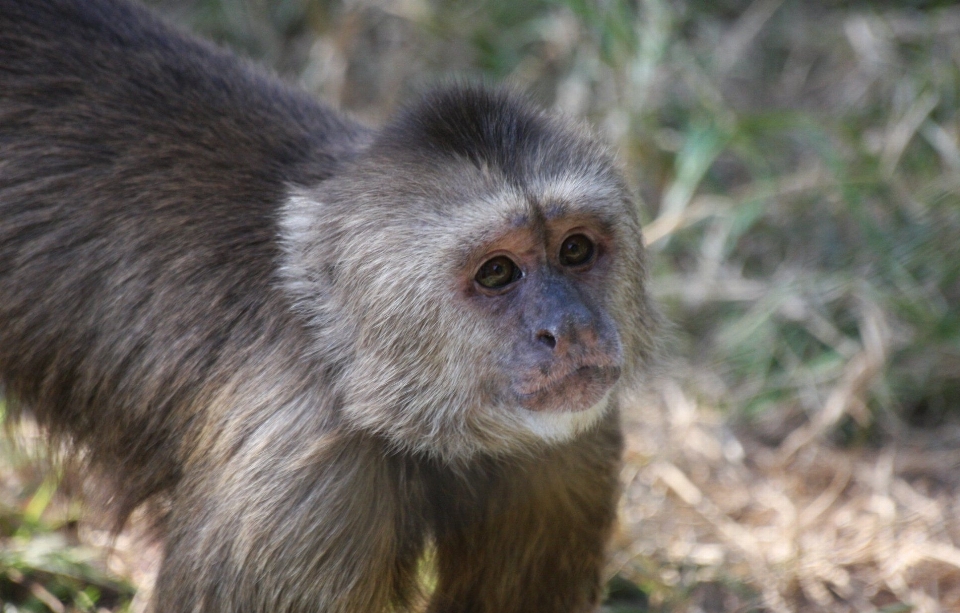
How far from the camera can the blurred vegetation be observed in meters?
6.11

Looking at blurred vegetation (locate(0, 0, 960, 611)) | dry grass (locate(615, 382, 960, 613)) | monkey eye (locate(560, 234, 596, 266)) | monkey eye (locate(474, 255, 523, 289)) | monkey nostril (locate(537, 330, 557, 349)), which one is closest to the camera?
monkey nostril (locate(537, 330, 557, 349))

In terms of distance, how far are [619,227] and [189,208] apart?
155 cm

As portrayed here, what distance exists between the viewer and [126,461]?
4.30 metres

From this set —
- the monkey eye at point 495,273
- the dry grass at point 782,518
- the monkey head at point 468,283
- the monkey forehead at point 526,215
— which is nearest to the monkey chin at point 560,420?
the monkey head at point 468,283

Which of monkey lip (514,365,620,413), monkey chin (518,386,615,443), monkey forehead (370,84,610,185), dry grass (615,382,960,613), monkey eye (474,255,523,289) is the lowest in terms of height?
dry grass (615,382,960,613)

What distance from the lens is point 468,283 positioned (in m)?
3.82

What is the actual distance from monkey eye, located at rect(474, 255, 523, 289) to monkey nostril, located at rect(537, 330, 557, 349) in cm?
23

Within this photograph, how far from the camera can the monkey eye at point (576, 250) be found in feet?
13.0

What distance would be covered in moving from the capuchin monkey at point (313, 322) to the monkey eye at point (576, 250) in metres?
0.02

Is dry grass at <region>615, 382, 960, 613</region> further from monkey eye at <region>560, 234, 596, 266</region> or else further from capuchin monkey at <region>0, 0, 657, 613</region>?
monkey eye at <region>560, 234, 596, 266</region>

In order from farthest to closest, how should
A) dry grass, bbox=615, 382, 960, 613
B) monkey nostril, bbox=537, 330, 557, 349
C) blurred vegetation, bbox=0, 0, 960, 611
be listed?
blurred vegetation, bbox=0, 0, 960, 611
dry grass, bbox=615, 382, 960, 613
monkey nostril, bbox=537, 330, 557, 349

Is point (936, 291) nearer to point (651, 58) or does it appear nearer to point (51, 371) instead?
point (651, 58)

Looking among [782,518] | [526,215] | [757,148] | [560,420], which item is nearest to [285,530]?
[560,420]

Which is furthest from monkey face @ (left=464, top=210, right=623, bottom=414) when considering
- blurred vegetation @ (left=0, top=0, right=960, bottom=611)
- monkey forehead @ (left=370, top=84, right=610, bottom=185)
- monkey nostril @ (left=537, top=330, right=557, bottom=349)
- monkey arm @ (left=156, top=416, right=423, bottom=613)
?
blurred vegetation @ (left=0, top=0, right=960, bottom=611)
